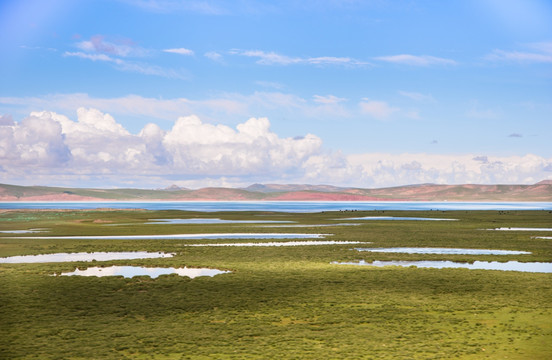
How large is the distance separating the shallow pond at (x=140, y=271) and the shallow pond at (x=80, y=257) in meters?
6.42

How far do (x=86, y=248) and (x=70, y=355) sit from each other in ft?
119

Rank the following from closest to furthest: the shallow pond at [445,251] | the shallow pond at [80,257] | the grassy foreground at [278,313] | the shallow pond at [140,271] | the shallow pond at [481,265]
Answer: the grassy foreground at [278,313] < the shallow pond at [140,271] < the shallow pond at [481,265] < the shallow pond at [80,257] < the shallow pond at [445,251]

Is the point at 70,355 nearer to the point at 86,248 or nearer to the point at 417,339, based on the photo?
the point at 417,339

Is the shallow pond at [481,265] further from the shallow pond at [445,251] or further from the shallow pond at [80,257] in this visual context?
the shallow pond at [80,257]

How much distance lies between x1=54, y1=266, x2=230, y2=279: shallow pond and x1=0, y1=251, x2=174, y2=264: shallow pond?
6420 mm

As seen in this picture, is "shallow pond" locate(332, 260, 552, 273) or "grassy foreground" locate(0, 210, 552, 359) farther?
"shallow pond" locate(332, 260, 552, 273)

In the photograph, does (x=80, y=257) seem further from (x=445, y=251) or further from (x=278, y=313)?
(x=445, y=251)

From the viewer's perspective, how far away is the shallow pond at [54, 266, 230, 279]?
3516 centimetres

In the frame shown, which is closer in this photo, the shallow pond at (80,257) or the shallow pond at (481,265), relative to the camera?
the shallow pond at (481,265)

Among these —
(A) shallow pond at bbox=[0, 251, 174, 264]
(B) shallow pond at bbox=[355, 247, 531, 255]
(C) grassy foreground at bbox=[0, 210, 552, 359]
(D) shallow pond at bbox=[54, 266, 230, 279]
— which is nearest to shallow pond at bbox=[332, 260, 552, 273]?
(C) grassy foreground at bbox=[0, 210, 552, 359]

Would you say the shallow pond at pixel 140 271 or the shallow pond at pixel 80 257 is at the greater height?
the shallow pond at pixel 140 271

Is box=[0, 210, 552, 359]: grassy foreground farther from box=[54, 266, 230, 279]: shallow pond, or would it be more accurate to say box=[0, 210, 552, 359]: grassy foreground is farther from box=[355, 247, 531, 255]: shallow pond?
box=[355, 247, 531, 255]: shallow pond

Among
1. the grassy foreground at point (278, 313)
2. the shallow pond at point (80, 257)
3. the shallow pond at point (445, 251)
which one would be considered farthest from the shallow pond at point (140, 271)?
the shallow pond at point (445, 251)

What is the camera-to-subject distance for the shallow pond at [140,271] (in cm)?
3516
